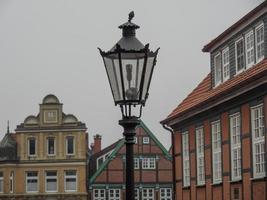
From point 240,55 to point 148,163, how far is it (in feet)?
105

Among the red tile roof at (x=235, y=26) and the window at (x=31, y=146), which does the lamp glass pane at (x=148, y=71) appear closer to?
the red tile roof at (x=235, y=26)

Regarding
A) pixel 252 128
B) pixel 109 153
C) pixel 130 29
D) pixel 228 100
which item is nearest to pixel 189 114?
pixel 228 100

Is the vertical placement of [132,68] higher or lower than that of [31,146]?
lower

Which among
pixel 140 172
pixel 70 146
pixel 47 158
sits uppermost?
pixel 70 146

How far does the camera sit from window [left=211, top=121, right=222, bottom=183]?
25547 mm

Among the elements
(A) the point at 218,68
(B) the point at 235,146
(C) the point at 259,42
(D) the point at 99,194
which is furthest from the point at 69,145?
(C) the point at 259,42

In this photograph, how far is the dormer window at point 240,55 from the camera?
24.5 m

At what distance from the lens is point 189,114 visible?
1112 inches

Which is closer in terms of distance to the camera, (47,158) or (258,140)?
(258,140)

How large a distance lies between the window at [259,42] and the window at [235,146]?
179 cm

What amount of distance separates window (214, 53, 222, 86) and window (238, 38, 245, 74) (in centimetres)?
201

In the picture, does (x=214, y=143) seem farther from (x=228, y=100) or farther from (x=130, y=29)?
(x=130, y=29)

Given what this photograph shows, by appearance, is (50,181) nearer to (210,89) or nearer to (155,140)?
(155,140)

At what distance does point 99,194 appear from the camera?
181 feet
